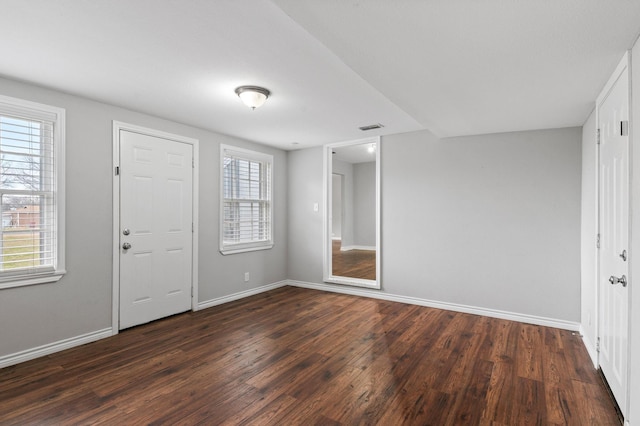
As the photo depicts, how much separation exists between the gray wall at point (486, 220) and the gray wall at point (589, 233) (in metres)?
0.18

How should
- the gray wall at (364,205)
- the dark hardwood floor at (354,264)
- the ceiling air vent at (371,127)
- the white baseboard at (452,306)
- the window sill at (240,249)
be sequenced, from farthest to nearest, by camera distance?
the gray wall at (364,205)
the dark hardwood floor at (354,264)
the window sill at (240,249)
the ceiling air vent at (371,127)
the white baseboard at (452,306)

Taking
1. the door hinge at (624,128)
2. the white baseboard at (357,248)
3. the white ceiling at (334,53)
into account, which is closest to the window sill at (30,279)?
the white ceiling at (334,53)

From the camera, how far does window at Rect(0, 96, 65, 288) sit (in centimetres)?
275

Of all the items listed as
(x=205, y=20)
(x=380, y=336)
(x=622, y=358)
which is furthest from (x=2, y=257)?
(x=622, y=358)

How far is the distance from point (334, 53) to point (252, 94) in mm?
1130

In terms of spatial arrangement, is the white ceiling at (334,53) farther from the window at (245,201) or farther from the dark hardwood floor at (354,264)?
the dark hardwood floor at (354,264)

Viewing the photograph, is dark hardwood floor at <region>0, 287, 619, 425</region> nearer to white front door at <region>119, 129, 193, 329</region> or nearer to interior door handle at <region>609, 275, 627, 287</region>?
white front door at <region>119, 129, 193, 329</region>

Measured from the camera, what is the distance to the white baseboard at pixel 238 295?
4387mm

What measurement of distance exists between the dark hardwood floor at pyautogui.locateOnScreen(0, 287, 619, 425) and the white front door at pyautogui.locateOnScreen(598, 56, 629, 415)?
0.88 feet

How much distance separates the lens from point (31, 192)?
2883 millimetres

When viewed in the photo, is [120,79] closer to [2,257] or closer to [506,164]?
[2,257]

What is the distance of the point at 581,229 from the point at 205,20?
4.05m

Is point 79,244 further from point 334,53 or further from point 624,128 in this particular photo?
point 624,128

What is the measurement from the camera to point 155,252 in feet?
12.6
